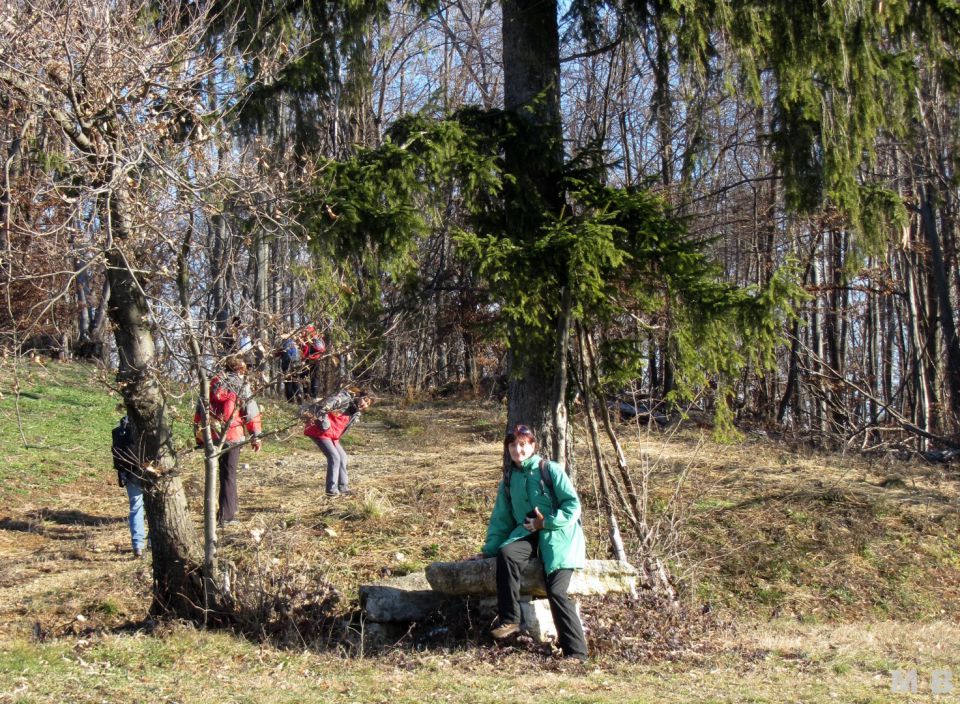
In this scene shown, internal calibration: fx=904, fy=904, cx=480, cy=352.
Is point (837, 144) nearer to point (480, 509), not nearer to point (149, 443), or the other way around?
point (480, 509)

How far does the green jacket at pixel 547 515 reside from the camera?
6.27 meters

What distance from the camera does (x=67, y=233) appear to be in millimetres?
6887

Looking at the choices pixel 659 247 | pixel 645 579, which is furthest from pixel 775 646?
pixel 659 247

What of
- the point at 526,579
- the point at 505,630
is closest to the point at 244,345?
the point at 526,579

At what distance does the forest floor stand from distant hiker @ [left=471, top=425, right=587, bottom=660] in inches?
9.4

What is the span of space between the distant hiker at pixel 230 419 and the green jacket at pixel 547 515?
6.32 feet

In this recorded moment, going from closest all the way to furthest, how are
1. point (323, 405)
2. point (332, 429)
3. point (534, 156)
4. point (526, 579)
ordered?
1. point (526, 579)
2. point (323, 405)
3. point (534, 156)
4. point (332, 429)

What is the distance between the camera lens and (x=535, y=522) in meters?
6.35

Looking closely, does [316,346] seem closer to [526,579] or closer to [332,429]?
[526,579]

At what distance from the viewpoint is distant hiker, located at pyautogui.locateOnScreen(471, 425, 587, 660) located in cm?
610

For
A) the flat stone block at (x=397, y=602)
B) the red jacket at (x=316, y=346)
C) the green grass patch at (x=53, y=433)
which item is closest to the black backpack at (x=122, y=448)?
the green grass patch at (x=53, y=433)

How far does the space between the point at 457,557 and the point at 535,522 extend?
2598 millimetres

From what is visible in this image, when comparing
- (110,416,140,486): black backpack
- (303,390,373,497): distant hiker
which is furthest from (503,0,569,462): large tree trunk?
(110,416,140,486): black backpack

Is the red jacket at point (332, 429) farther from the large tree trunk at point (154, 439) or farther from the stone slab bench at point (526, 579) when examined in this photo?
the stone slab bench at point (526, 579)
